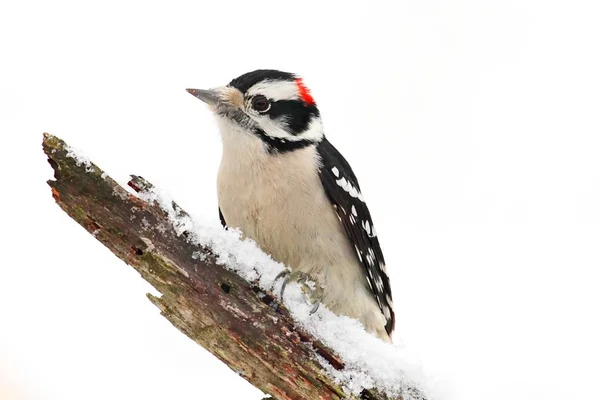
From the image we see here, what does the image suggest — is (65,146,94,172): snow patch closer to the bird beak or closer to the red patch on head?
the bird beak

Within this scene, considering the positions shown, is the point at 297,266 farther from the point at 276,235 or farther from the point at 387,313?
the point at 387,313

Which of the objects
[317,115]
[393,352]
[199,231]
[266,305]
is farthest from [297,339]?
[317,115]

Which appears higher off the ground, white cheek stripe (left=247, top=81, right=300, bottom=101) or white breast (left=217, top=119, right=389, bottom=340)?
white cheek stripe (left=247, top=81, right=300, bottom=101)

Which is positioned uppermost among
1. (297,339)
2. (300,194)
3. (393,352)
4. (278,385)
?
(300,194)

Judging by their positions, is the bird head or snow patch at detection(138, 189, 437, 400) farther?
the bird head

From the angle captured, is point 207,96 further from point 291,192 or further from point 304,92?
point 291,192

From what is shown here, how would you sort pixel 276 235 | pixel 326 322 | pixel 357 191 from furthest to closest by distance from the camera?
pixel 357 191
pixel 276 235
pixel 326 322

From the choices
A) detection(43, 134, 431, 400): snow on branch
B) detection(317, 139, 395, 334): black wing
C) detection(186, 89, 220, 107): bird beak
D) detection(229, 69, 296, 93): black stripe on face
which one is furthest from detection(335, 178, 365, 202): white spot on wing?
detection(43, 134, 431, 400): snow on branch
